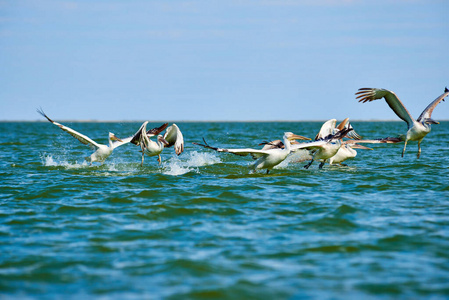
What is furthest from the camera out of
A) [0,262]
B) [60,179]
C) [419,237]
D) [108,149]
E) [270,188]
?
[108,149]

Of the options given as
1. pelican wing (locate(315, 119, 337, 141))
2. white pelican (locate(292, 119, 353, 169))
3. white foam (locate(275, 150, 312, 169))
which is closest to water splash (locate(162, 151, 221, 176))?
white foam (locate(275, 150, 312, 169))

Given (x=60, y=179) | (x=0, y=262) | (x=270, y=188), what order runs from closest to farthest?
1. (x=0, y=262)
2. (x=270, y=188)
3. (x=60, y=179)

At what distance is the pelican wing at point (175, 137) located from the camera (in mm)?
15122

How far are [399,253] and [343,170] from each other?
9.28 m

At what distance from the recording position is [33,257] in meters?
6.84

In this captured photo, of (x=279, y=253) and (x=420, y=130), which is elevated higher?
(x=420, y=130)

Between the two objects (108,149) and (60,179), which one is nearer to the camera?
(60,179)

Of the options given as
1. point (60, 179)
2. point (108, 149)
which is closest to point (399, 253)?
point (60, 179)

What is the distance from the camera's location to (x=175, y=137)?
15.6 meters

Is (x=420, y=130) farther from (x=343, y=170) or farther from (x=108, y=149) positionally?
(x=108, y=149)
